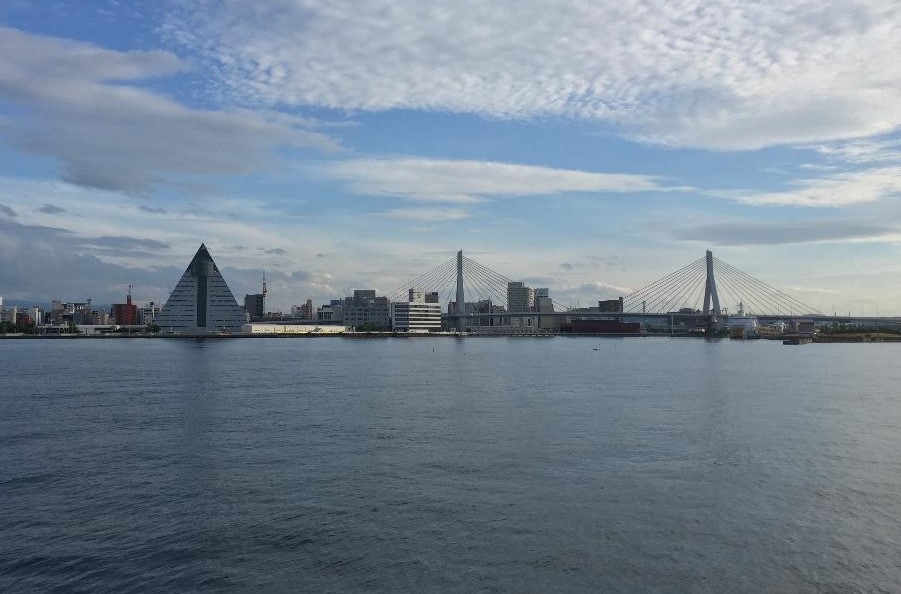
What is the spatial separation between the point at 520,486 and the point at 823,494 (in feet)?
18.6

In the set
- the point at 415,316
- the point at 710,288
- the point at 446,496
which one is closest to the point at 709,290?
the point at 710,288

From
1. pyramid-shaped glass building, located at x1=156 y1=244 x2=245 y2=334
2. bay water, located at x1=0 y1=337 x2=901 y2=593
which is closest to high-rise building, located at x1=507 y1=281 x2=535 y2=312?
pyramid-shaped glass building, located at x1=156 y1=244 x2=245 y2=334

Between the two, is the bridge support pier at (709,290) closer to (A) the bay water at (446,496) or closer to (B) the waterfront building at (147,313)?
(A) the bay water at (446,496)

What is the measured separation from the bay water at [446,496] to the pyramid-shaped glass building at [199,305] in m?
89.3

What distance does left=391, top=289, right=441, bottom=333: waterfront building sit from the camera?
134m

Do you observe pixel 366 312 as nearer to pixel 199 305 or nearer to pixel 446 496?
pixel 199 305

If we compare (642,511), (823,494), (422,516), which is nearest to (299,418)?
(422,516)

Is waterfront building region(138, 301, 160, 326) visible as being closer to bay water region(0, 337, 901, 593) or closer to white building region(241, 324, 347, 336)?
white building region(241, 324, 347, 336)

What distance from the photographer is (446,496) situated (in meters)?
12.4

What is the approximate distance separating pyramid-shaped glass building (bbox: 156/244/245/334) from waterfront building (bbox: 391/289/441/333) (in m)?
32.3

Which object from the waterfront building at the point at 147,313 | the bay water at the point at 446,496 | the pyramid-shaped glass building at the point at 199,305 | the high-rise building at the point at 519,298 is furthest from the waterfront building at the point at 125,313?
the bay water at the point at 446,496

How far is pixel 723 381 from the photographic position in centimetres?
3500

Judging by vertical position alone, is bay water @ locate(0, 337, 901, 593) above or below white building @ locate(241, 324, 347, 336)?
below

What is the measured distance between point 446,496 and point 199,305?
4209 inches
